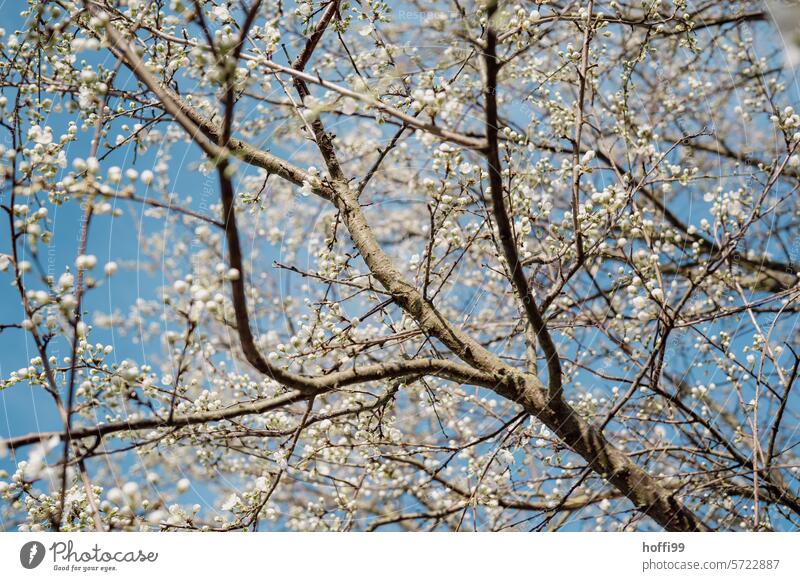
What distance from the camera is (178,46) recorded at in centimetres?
280

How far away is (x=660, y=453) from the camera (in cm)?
368

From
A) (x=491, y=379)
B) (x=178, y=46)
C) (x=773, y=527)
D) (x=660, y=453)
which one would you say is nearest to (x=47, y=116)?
(x=178, y=46)

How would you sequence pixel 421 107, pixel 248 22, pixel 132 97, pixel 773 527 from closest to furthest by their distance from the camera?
pixel 248 22
pixel 421 107
pixel 132 97
pixel 773 527

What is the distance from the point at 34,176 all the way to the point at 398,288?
1488 mm

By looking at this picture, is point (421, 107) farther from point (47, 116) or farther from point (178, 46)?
point (47, 116)
